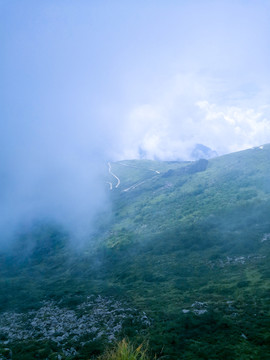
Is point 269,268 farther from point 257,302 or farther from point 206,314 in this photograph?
point 206,314

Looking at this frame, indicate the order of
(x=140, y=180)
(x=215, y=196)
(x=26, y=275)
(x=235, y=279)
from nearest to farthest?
(x=235, y=279) < (x=26, y=275) < (x=215, y=196) < (x=140, y=180)

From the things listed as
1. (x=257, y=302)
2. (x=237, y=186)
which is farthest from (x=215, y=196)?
(x=257, y=302)

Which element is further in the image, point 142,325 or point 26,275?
point 26,275

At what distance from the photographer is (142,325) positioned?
23.2 metres

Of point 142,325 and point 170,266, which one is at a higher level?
point 170,266

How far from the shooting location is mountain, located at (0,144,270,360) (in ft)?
66.0

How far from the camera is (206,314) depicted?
906 inches

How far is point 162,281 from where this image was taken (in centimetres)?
3875

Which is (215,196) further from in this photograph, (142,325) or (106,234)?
(142,325)

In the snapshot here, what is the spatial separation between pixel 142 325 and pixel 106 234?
5648cm

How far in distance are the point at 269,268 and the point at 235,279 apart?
17.4ft

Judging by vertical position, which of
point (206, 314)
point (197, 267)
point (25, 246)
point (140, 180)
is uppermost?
point (140, 180)

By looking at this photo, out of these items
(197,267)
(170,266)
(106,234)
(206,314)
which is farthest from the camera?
(106,234)

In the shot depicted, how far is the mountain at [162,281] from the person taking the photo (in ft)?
66.0
